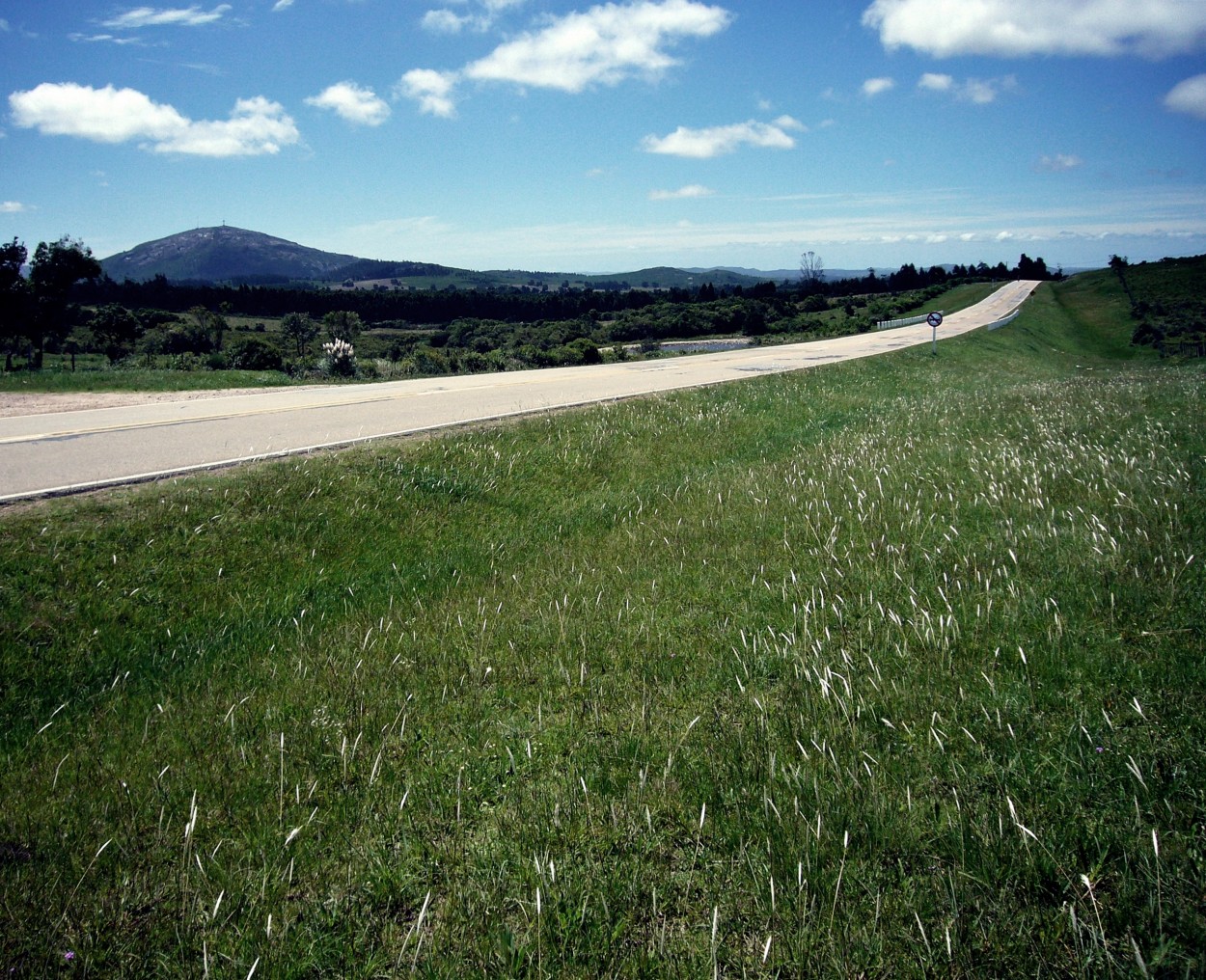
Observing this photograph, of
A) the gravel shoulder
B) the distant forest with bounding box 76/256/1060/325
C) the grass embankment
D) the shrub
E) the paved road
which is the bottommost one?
the grass embankment

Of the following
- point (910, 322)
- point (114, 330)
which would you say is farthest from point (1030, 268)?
point (114, 330)

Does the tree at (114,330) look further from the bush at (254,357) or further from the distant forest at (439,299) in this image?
the distant forest at (439,299)

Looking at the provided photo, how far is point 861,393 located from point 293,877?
1862 centimetres

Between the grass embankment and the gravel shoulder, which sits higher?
the gravel shoulder

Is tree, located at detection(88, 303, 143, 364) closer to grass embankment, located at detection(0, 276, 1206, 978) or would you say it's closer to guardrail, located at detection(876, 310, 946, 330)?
guardrail, located at detection(876, 310, 946, 330)

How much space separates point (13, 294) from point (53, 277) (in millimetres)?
2174

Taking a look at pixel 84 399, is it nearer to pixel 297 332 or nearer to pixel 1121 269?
pixel 297 332

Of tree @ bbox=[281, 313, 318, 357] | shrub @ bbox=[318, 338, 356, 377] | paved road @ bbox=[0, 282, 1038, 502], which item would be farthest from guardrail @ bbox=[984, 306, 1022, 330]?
tree @ bbox=[281, 313, 318, 357]

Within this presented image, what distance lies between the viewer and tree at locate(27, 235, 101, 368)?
3928 centimetres

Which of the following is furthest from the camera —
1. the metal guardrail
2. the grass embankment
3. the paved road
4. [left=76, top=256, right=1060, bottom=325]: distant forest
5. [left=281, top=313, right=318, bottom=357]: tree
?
[left=76, top=256, right=1060, bottom=325]: distant forest

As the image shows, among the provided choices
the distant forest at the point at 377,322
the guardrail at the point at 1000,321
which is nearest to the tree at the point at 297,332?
the distant forest at the point at 377,322

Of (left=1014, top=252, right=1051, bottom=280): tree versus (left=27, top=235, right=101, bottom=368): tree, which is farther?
(left=1014, top=252, right=1051, bottom=280): tree

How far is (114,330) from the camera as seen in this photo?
67.4 metres

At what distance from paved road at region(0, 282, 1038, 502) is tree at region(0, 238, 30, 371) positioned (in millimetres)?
31034
